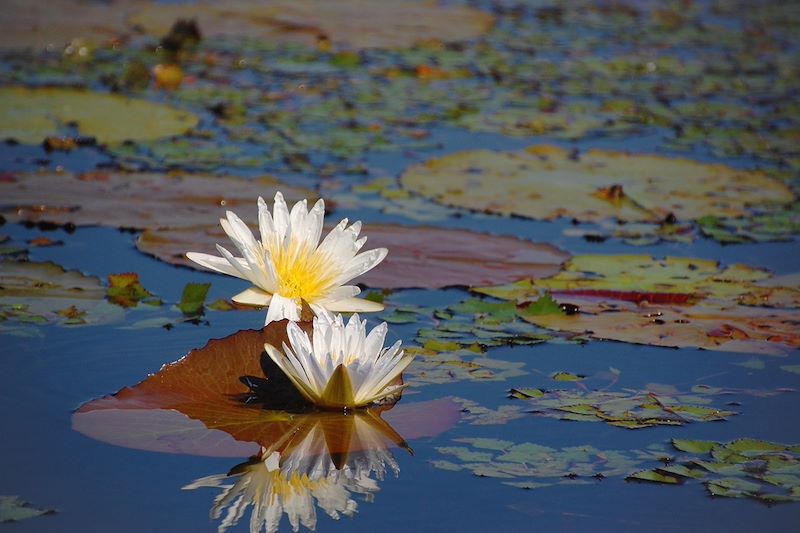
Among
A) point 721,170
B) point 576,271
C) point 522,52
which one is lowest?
point 576,271

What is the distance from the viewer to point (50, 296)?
12.9ft

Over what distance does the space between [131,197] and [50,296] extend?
44.4 inches

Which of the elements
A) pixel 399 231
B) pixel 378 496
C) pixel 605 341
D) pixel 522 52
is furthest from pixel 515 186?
pixel 522 52

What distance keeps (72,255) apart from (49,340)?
0.92 m

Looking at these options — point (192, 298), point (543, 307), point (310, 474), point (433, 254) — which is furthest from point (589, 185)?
point (310, 474)

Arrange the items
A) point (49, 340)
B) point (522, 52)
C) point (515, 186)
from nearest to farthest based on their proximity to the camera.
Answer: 1. point (49, 340)
2. point (515, 186)
3. point (522, 52)

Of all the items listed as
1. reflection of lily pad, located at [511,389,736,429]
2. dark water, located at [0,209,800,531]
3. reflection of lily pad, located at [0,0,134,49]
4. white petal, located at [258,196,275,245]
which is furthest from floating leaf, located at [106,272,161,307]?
reflection of lily pad, located at [0,0,134,49]

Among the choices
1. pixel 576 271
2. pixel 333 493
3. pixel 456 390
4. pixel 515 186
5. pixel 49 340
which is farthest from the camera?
pixel 515 186

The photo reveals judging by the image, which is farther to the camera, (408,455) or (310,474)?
(408,455)

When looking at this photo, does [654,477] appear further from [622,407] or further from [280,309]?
[280,309]

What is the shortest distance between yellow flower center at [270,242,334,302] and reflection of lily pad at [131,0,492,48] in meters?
5.75

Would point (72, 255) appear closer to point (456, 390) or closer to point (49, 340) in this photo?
point (49, 340)

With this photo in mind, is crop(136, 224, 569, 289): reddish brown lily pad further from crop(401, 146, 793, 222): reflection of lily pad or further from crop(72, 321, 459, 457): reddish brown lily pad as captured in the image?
crop(72, 321, 459, 457): reddish brown lily pad

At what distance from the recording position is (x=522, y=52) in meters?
8.95
